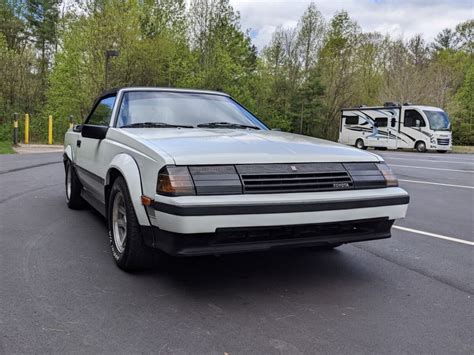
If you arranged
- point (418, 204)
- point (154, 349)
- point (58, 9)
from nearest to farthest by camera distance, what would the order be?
point (154, 349) < point (418, 204) < point (58, 9)

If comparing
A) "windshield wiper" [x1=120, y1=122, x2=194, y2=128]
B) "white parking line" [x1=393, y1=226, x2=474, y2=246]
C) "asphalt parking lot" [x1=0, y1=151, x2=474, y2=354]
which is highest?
"windshield wiper" [x1=120, y1=122, x2=194, y2=128]

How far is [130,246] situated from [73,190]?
2986mm

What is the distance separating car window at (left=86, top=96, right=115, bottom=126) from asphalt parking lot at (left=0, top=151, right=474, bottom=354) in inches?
48.6

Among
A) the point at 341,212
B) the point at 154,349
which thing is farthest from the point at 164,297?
the point at 341,212

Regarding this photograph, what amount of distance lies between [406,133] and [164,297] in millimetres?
28058

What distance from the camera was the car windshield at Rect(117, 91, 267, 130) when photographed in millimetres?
4574

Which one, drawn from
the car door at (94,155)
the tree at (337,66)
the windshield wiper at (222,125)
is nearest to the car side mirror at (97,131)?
the car door at (94,155)

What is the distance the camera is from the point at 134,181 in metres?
3.47

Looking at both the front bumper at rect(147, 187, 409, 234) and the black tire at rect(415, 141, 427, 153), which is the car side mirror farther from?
the black tire at rect(415, 141, 427, 153)

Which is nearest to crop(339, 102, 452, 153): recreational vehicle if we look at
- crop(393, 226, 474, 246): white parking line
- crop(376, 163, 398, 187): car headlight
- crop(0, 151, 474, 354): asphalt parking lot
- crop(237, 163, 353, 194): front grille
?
crop(393, 226, 474, 246): white parking line

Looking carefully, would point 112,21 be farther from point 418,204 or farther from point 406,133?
point 418,204

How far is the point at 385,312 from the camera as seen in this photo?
3.15 m

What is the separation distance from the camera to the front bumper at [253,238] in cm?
308

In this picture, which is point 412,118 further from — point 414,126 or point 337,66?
point 337,66
